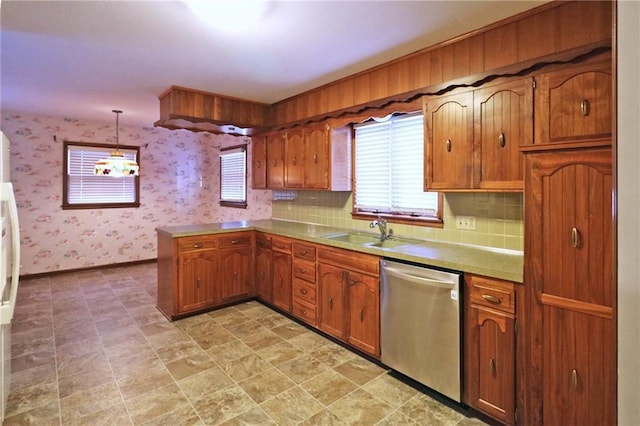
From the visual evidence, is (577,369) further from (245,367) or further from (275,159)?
(275,159)

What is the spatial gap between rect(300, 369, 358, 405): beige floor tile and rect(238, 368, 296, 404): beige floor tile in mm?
144

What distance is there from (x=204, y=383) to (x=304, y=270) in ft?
4.44

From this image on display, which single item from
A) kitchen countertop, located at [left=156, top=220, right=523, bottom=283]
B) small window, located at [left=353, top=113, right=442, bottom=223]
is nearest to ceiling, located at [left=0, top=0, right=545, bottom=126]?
small window, located at [left=353, top=113, right=442, bottom=223]

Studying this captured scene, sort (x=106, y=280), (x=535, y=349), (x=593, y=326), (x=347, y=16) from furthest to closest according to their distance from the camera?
(x=106, y=280) < (x=347, y=16) < (x=535, y=349) < (x=593, y=326)

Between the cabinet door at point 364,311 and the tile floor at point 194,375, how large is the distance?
15cm

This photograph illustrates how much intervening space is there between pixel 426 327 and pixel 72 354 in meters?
2.92

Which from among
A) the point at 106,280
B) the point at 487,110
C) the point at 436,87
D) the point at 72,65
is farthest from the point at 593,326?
the point at 106,280

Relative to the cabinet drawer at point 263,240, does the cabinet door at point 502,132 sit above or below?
above

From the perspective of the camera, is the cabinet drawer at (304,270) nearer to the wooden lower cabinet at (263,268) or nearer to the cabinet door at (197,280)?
the wooden lower cabinet at (263,268)

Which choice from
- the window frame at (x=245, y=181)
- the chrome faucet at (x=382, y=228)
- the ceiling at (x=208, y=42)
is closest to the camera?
the ceiling at (x=208, y=42)

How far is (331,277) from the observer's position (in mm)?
3111

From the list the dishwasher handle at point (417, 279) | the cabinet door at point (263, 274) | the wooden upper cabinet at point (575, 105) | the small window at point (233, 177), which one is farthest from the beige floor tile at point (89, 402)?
the small window at point (233, 177)

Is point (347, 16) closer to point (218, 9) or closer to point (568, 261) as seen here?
point (218, 9)

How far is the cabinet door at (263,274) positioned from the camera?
396 centimetres
